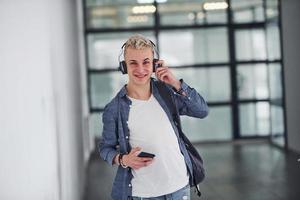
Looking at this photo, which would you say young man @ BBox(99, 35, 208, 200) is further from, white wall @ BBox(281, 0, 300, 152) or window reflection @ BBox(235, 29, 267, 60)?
window reflection @ BBox(235, 29, 267, 60)

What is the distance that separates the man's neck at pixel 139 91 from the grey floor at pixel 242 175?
2.71 metres

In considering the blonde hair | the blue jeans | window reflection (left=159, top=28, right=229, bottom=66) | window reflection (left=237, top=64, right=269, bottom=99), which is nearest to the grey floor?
window reflection (left=237, top=64, right=269, bottom=99)

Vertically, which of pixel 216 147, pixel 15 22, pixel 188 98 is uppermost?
pixel 15 22

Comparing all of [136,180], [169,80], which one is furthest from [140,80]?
[136,180]

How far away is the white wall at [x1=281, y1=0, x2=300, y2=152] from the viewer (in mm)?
7355

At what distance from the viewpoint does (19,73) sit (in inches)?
83.4

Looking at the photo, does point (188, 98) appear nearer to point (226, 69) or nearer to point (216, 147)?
point (216, 147)

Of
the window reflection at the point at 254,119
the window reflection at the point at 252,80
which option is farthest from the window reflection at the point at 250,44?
the window reflection at the point at 254,119

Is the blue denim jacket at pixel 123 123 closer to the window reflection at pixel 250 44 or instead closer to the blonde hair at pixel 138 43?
the blonde hair at pixel 138 43

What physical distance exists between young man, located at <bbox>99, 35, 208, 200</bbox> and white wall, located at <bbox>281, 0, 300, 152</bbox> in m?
5.96

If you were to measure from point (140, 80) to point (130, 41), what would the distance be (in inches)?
5.9

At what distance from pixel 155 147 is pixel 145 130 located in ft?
0.24

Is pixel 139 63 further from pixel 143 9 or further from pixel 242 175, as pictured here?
pixel 143 9

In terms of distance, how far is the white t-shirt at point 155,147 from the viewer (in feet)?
5.64
